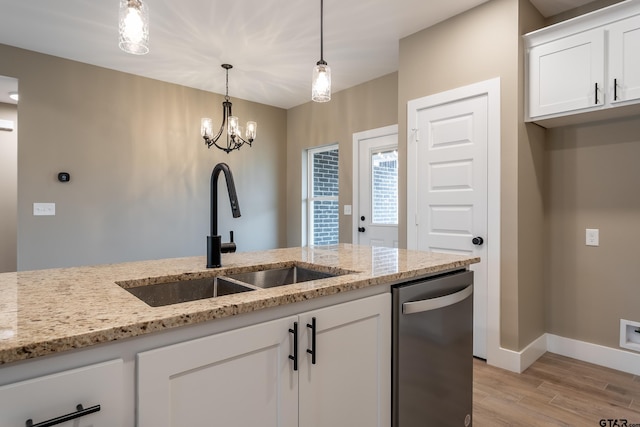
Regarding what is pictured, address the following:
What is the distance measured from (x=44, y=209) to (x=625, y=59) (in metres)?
4.85

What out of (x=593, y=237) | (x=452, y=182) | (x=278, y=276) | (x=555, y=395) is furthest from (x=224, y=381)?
(x=593, y=237)

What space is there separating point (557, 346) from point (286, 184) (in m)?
3.82

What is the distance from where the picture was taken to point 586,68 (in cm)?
229

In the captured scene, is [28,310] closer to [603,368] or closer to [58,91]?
[603,368]

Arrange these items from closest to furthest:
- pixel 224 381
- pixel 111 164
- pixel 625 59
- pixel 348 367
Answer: pixel 224 381
pixel 348 367
pixel 625 59
pixel 111 164

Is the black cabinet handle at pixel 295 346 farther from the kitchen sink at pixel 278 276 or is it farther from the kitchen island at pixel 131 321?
the kitchen sink at pixel 278 276

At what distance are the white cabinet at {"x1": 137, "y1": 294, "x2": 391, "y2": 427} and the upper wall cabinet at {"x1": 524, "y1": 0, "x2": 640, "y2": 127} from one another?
2093mm

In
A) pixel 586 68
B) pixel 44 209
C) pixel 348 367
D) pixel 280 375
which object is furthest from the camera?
pixel 44 209

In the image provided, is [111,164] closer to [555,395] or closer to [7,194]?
[7,194]

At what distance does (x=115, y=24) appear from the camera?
9.62 feet

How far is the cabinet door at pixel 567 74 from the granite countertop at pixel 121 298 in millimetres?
1548

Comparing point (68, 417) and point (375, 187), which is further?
point (375, 187)

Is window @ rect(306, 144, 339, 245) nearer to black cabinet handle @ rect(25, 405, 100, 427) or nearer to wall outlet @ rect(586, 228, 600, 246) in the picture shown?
wall outlet @ rect(586, 228, 600, 246)

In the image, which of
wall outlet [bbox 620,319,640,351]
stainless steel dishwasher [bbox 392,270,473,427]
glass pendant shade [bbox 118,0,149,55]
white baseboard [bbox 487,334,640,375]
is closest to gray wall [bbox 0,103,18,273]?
glass pendant shade [bbox 118,0,149,55]
